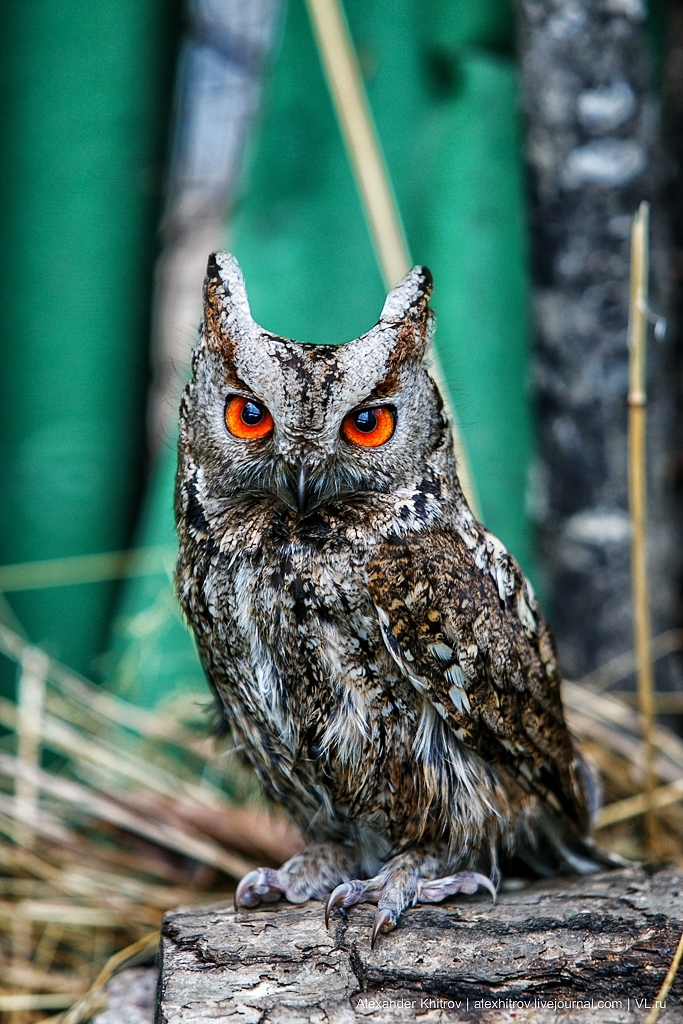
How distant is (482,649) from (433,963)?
54 cm

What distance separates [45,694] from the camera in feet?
9.30

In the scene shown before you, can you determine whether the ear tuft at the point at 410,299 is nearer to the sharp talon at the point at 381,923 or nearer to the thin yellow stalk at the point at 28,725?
the sharp talon at the point at 381,923

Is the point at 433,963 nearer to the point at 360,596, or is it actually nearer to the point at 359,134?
the point at 360,596

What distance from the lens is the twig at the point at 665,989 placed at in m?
1.38

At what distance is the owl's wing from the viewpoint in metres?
1.58

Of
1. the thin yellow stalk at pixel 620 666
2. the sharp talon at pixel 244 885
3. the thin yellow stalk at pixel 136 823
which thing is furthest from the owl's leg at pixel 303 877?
the thin yellow stalk at pixel 620 666

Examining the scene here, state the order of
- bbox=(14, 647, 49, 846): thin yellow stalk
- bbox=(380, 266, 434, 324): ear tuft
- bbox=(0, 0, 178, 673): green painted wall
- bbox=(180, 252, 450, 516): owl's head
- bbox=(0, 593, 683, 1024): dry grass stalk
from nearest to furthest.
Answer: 1. bbox=(180, 252, 450, 516): owl's head
2. bbox=(380, 266, 434, 324): ear tuft
3. bbox=(0, 593, 683, 1024): dry grass stalk
4. bbox=(14, 647, 49, 846): thin yellow stalk
5. bbox=(0, 0, 178, 673): green painted wall

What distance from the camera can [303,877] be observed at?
1823 mm

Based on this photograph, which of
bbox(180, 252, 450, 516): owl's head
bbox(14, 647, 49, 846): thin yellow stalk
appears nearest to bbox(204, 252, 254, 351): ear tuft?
bbox(180, 252, 450, 516): owl's head

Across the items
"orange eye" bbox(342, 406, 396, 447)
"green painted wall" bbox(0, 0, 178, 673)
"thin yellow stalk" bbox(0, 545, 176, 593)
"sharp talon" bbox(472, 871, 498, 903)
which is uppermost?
"green painted wall" bbox(0, 0, 178, 673)

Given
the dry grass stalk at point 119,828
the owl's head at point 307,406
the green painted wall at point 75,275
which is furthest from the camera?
the green painted wall at point 75,275

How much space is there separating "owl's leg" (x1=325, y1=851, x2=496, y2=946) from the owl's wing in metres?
0.23

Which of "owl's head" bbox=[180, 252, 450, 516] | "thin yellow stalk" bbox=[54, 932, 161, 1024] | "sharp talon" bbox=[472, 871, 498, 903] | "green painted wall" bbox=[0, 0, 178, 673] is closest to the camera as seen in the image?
"owl's head" bbox=[180, 252, 450, 516]

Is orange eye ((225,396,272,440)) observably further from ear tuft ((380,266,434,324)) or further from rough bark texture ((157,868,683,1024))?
rough bark texture ((157,868,683,1024))
